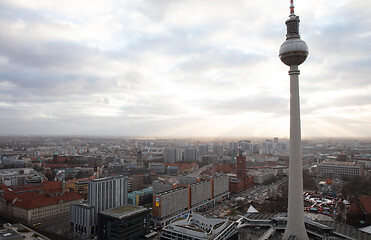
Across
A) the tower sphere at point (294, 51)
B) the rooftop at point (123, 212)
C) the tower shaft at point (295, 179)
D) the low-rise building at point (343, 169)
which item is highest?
the tower sphere at point (294, 51)

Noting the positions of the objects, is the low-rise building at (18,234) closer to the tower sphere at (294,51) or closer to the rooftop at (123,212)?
the rooftop at (123,212)

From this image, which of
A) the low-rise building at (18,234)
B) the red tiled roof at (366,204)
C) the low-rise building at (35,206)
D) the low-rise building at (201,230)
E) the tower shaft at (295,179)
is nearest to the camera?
the low-rise building at (18,234)

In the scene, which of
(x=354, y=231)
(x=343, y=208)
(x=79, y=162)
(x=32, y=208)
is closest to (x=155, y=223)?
(x=32, y=208)

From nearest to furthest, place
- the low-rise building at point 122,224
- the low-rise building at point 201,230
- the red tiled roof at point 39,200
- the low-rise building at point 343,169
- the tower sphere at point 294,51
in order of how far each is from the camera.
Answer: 1. the tower sphere at point 294,51
2. the low-rise building at point 201,230
3. the low-rise building at point 122,224
4. the red tiled roof at point 39,200
5. the low-rise building at point 343,169

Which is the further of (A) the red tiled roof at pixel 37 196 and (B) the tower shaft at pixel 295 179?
(A) the red tiled roof at pixel 37 196

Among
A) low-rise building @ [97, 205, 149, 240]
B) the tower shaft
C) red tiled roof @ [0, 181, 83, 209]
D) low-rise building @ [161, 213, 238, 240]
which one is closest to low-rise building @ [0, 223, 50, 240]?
low-rise building @ [97, 205, 149, 240]

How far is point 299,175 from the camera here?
14.0m

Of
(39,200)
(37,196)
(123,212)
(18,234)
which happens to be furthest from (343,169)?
(18,234)

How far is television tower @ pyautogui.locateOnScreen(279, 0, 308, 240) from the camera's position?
1402 centimetres

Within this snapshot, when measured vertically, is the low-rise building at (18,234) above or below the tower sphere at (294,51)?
below

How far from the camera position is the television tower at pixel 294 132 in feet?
46.0

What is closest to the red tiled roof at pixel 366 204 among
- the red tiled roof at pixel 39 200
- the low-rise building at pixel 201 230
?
the low-rise building at pixel 201 230

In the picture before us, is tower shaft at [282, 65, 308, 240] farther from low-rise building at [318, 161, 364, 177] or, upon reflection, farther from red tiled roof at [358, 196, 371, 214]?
low-rise building at [318, 161, 364, 177]

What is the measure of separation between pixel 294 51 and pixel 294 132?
4.43 m
